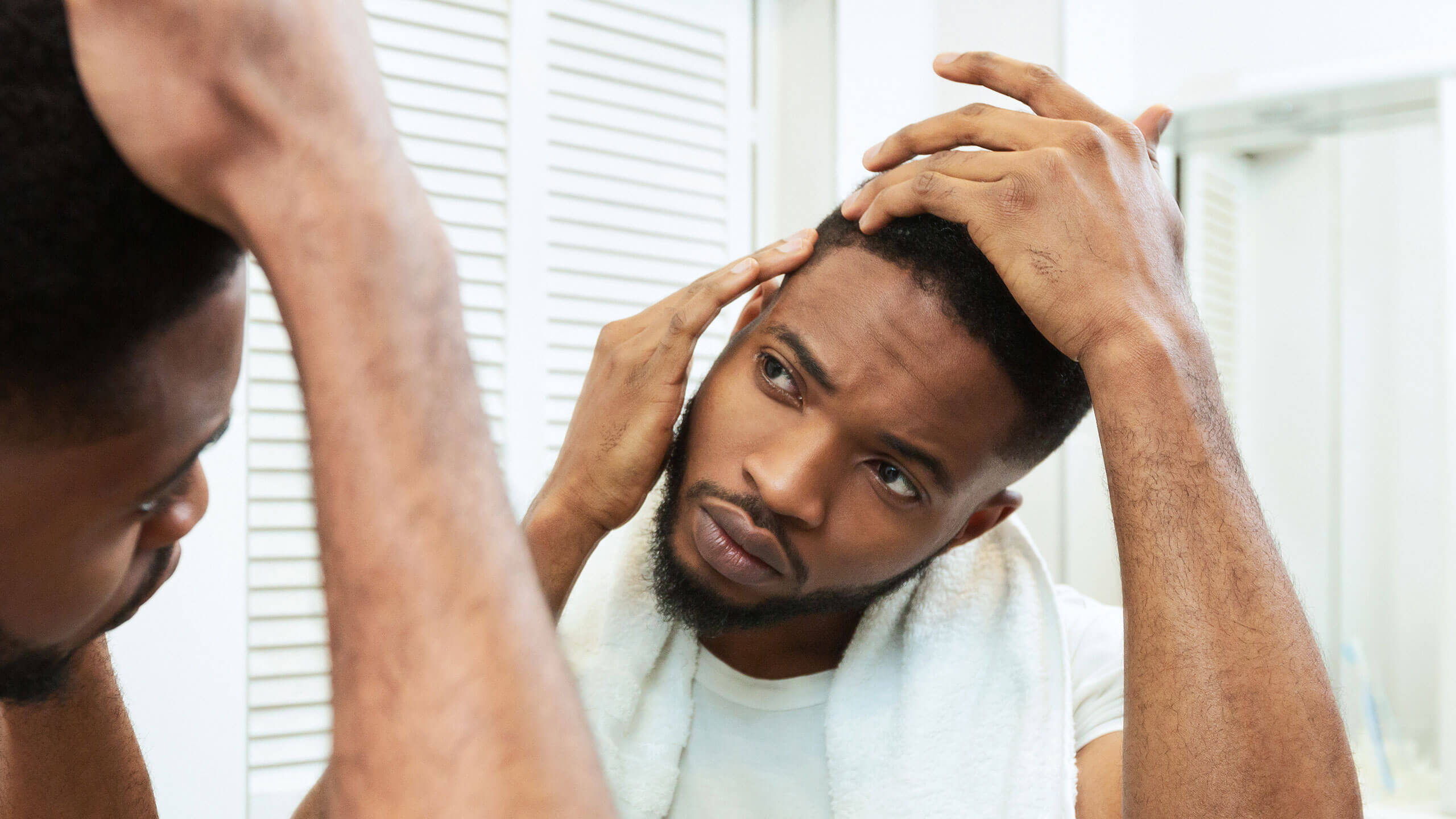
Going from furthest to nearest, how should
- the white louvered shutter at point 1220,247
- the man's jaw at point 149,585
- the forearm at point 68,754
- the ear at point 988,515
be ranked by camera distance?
1. the white louvered shutter at point 1220,247
2. the ear at point 988,515
3. the forearm at point 68,754
4. the man's jaw at point 149,585

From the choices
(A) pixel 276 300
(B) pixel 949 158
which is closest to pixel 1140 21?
(B) pixel 949 158

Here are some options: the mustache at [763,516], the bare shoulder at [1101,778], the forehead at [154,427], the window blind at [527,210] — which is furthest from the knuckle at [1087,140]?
the window blind at [527,210]

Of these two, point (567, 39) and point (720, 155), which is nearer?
point (567, 39)

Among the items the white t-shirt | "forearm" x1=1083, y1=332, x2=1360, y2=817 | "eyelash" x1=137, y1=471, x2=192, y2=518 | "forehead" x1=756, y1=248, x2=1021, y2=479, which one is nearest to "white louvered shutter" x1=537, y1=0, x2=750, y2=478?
the white t-shirt

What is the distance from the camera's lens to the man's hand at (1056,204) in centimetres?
84

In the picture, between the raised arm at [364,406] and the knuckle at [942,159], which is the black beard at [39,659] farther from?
the knuckle at [942,159]

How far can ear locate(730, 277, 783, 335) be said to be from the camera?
1.02 metres

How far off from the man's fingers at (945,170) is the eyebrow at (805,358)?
0.43 feet

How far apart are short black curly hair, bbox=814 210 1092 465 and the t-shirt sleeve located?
21 centimetres

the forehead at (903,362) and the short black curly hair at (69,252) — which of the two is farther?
the forehead at (903,362)

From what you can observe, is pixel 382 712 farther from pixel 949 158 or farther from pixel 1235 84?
pixel 1235 84

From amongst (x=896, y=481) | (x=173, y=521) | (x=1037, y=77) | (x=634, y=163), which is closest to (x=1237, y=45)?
(x=634, y=163)

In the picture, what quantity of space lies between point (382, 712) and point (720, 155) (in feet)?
5.66

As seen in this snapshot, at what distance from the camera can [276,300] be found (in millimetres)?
329
